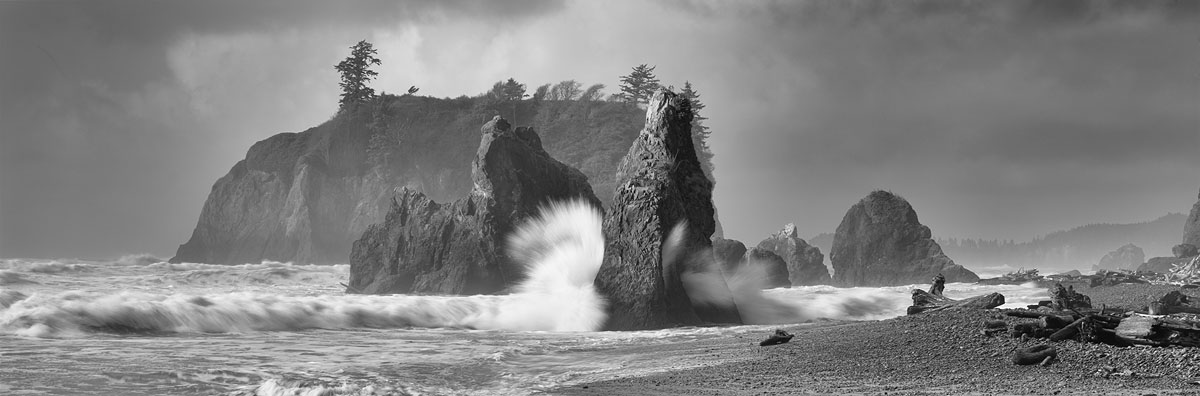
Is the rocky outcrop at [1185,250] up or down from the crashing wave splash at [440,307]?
up

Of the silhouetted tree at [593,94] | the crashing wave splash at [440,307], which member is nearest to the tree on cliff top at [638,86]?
the silhouetted tree at [593,94]

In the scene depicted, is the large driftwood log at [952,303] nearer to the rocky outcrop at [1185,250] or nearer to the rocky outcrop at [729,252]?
the rocky outcrop at [729,252]

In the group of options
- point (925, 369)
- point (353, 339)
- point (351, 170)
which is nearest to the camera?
point (925, 369)

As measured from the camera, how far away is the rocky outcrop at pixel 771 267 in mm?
39188

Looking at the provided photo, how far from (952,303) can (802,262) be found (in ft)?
108

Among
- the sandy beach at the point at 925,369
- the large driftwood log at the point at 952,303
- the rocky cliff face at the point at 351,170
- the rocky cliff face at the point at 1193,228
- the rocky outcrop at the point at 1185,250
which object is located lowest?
the sandy beach at the point at 925,369

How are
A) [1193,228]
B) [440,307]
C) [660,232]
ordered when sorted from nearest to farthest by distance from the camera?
[660,232], [440,307], [1193,228]

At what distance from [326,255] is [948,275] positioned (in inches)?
1779

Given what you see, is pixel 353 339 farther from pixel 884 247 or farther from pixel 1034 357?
pixel 884 247

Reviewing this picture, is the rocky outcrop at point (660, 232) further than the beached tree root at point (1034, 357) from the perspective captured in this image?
Yes

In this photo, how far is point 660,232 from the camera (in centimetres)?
1928

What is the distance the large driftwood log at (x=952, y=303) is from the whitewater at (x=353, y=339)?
3.01 metres

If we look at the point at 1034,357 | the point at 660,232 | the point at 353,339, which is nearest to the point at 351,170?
the point at 660,232

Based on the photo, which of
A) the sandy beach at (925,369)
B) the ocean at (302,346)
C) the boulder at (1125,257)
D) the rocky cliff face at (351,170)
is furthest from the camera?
the boulder at (1125,257)
